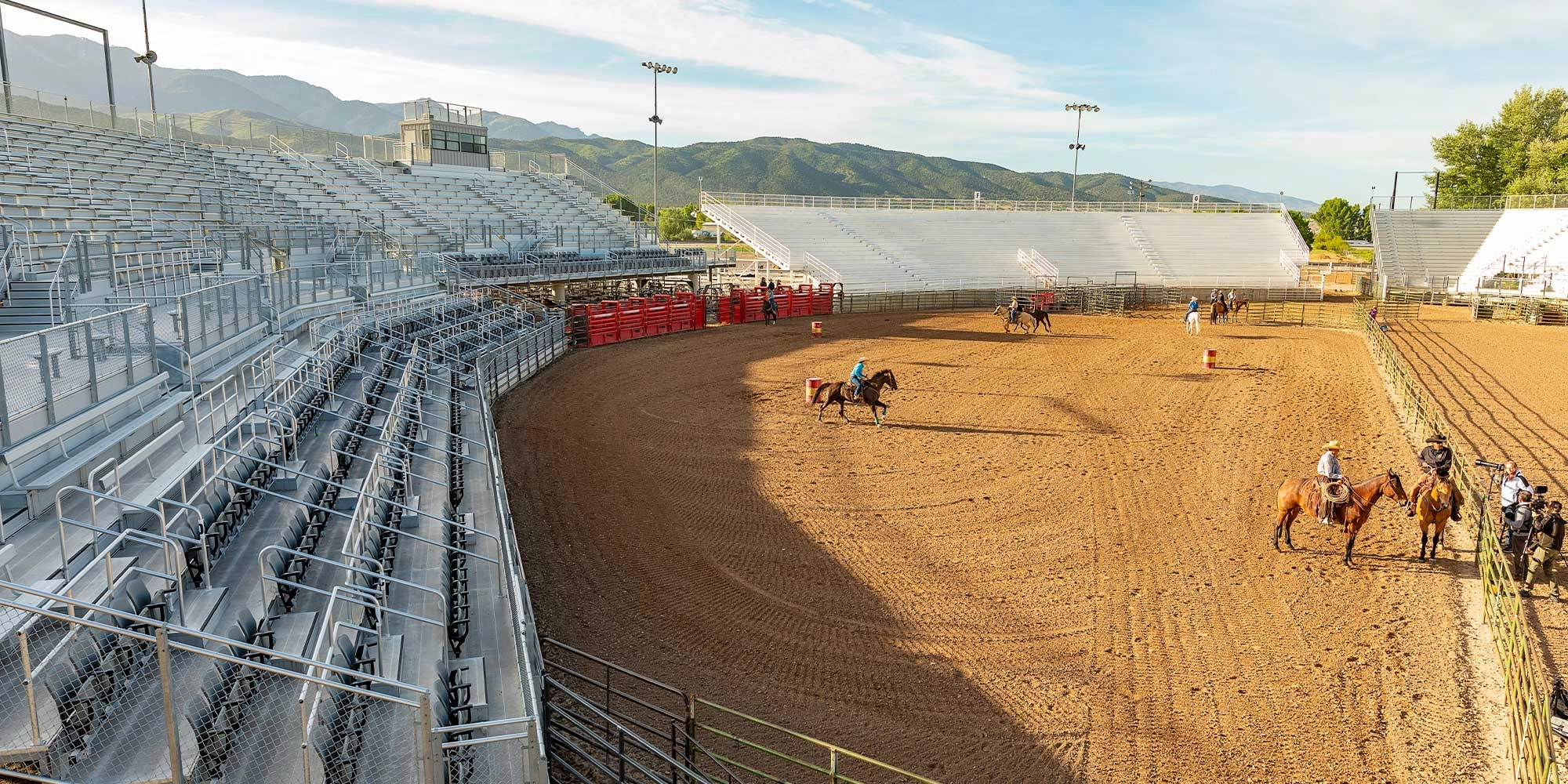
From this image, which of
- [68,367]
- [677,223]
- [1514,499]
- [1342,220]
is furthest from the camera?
[677,223]

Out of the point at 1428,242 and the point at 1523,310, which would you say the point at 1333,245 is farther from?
the point at 1523,310

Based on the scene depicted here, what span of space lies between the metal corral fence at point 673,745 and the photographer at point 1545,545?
9.24m

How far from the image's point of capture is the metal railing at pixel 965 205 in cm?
5728

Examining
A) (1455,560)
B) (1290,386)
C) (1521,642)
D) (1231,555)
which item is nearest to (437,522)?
(1231,555)

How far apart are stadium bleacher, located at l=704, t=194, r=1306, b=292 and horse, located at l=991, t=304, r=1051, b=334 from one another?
10930 mm

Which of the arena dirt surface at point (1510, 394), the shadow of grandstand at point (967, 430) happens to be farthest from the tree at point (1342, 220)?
the shadow of grandstand at point (967, 430)

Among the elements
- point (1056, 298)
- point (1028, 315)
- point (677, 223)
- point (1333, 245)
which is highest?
point (677, 223)

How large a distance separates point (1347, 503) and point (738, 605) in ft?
27.3

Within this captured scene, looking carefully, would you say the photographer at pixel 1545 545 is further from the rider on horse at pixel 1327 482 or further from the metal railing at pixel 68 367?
the metal railing at pixel 68 367

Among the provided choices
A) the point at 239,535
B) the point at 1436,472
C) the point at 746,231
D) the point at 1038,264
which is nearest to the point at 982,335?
the point at 746,231

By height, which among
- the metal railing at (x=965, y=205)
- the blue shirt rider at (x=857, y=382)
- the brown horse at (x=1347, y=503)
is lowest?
the brown horse at (x=1347, y=503)

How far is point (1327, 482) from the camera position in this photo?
1276 centimetres

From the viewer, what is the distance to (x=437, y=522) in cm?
1098

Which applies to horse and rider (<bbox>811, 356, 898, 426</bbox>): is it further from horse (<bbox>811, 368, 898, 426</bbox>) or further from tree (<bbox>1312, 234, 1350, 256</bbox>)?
tree (<bbox>1312, 234, 1350, 256</bbox>)
